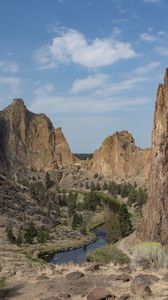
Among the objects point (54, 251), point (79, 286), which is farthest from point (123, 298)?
point (54, 251)

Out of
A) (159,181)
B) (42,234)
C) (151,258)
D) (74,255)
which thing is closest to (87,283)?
(151,258)

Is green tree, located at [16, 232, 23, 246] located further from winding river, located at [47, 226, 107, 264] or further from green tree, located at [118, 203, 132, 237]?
green tree, located at [118, 203, 132, 237]

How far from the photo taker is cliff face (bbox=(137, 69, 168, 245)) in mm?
71488

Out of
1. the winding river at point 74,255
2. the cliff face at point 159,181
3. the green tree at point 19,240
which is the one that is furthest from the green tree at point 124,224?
the green tree at point 19,240

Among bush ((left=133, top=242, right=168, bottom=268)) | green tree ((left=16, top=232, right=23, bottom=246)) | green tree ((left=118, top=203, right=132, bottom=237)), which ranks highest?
bush ((left=133, top=242, right=168, bottom=268))

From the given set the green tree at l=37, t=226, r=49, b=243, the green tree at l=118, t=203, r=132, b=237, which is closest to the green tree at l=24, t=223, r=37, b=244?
the green tree at l=37, t=226, r=49, b=243

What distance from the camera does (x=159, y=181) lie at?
74.6m

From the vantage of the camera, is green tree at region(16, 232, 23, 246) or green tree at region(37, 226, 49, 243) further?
green tree at region(37, 226, 49, 243)

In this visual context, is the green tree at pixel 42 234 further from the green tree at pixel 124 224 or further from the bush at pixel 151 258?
the bush at pixel 151 258

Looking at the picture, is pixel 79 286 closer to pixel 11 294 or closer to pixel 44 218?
pixel 11 294

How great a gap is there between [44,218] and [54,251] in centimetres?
2570

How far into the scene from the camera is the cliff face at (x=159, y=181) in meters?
71.5

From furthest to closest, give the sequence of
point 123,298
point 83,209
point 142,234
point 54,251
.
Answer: point 83,209, point 54,251, point 142,234, point 123,298

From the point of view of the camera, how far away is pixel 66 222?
108 meters
